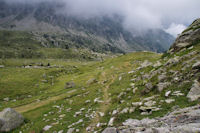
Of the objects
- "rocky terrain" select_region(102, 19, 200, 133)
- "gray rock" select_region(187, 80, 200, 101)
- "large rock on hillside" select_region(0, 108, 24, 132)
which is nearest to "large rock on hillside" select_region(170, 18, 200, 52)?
"rocky terrain" select_region(102, 19, 200, 133)

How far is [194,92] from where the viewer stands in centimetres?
1437

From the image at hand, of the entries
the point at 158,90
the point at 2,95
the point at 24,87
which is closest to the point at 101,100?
the point at 158,90

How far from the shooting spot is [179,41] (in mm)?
36844

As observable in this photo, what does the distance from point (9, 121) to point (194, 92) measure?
113 feet

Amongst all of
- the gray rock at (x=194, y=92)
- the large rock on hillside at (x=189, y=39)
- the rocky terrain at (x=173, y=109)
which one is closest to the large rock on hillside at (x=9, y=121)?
the rocky terrain at (x=173, y=109)

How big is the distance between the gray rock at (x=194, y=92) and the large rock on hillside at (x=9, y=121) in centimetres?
3308

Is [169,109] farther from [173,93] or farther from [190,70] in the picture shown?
[190,70]

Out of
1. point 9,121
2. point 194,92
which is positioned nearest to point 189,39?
point 194,92

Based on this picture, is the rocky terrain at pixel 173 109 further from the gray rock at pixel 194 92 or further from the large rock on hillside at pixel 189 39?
the large rock on hillside at pixel 189 39

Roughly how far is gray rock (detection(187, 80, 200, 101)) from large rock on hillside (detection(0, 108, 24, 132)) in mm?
33081

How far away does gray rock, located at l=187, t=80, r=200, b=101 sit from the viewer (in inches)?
528

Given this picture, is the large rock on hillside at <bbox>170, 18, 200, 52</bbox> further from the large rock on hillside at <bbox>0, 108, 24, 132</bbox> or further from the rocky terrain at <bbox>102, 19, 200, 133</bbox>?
the large rock on hillside at <bbox>0, 108, 24, 132</bbox>

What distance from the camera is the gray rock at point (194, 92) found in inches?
528

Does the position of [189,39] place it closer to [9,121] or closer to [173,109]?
[173,109]
